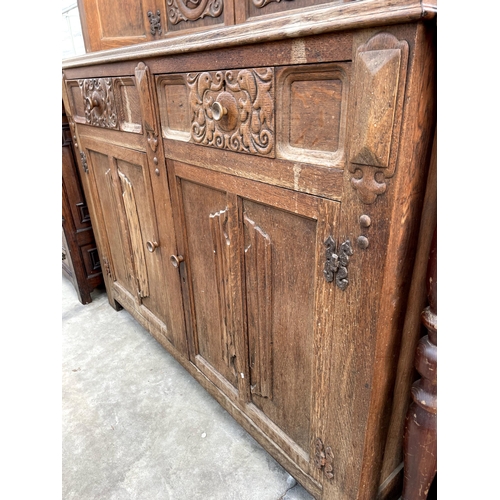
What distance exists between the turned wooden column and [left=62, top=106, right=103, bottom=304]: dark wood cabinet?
169 cm

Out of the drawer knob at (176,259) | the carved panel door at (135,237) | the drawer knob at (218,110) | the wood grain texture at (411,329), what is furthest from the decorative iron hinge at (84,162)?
the wood grain texture at (411,329)

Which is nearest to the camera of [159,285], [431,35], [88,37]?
[431,35]

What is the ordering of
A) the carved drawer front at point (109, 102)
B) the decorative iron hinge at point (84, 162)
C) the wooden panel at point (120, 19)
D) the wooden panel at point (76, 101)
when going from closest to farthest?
the wooden panel at point (120, 19) → the carved drawer front at point (109, 102) → the wooden panel at point (76, 101) → the decorative iron hinge at point (84, 162)

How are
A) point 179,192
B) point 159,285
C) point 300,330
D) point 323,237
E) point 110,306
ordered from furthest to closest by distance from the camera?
point 110,306 < point 159,285 < point 179,192 < point 300,330 < point 323,237

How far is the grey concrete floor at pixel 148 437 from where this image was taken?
1.10 meters

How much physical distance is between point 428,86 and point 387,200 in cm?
17

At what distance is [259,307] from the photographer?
947mm

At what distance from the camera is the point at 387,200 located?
1.86 ft

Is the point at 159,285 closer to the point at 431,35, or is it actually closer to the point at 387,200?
the point at 387,200

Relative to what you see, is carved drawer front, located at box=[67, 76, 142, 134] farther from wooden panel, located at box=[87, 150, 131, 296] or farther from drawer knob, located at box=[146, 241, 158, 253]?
drawer knob, located at box=[146, 241, 158, 253]

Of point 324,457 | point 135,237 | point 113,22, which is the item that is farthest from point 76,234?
point 324,457

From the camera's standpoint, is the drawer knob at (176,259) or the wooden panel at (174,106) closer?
the wooden panel at (174,106)

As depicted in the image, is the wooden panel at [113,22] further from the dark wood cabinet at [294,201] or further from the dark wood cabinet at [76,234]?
the dark wood cabinet at [76,234]

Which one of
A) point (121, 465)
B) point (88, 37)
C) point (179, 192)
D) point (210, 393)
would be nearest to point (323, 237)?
point (179, 192)
